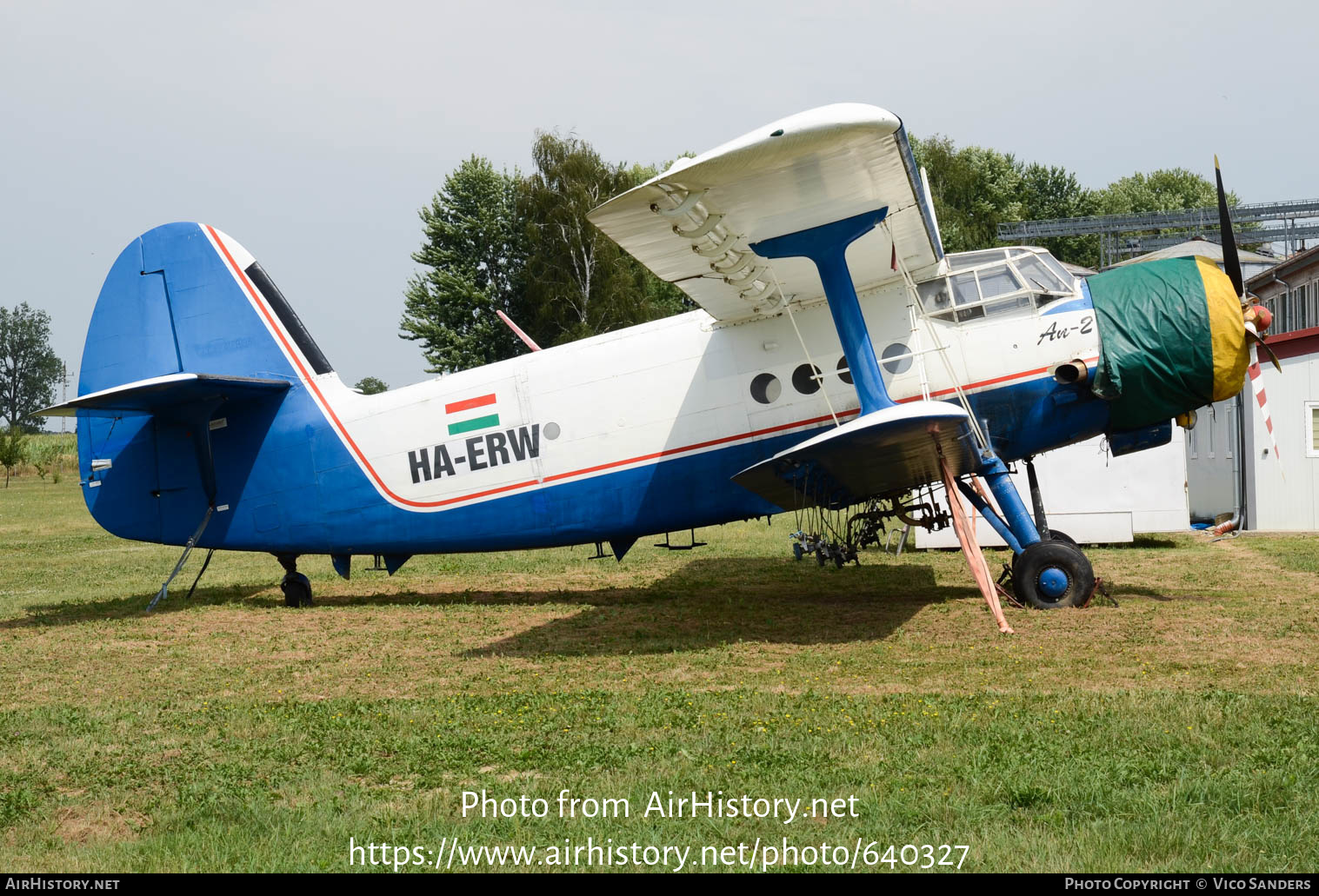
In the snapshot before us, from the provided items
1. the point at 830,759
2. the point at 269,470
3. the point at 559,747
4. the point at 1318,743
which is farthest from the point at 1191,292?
the point at 269,470

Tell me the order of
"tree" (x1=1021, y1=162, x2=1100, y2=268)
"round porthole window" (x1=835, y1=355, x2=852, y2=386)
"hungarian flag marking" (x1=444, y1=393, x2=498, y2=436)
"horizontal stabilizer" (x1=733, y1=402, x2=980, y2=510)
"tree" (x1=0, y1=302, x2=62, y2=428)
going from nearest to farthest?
"horizontal stabilizer" (x1=733, y1=402, x2=980, y2=510) → "round porthole window" (x1=835, y1=355, x2=852, y2=386) → "hungarian flag marking" (x1=444, y1=393, x2=498, y2=436) → "tree" (x1=1021, y1=162, x2=1100, y2=268) → "tree" (x1=0, y1=302, x2=62, y2=428)

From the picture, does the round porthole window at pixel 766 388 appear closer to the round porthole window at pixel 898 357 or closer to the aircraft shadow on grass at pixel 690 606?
the round porthole window at pixel 898 357

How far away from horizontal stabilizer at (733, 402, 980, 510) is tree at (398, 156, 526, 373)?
37.6m

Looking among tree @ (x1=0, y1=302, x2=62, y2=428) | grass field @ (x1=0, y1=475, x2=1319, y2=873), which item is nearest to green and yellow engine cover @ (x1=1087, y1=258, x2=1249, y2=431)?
grass field @ (x1=0, y1=475, x2=1319, y2=873)

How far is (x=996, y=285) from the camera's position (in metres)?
9.92

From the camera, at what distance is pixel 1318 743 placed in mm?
5098

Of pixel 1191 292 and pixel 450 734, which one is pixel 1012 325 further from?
pixel 450 734

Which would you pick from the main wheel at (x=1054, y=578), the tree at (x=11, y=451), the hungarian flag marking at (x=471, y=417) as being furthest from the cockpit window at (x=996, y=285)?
the tree at (x=11, y=451)

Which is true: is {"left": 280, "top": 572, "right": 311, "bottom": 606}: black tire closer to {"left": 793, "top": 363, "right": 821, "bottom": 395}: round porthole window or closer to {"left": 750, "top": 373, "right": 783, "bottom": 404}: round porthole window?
{"left": 750, "top": 373, "right": 783, "bottom": 404}: round porthole window

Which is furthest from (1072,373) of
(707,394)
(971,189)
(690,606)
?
(971,189)

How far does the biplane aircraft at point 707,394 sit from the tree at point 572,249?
33958 mm

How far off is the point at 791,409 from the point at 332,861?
23.0 ft

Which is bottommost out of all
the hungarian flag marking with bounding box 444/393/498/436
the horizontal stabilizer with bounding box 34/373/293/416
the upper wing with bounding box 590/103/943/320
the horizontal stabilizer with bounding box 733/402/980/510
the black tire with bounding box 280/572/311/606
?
the black tire with bounding box 280/572/311/606

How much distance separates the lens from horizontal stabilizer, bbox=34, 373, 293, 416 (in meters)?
10.9
